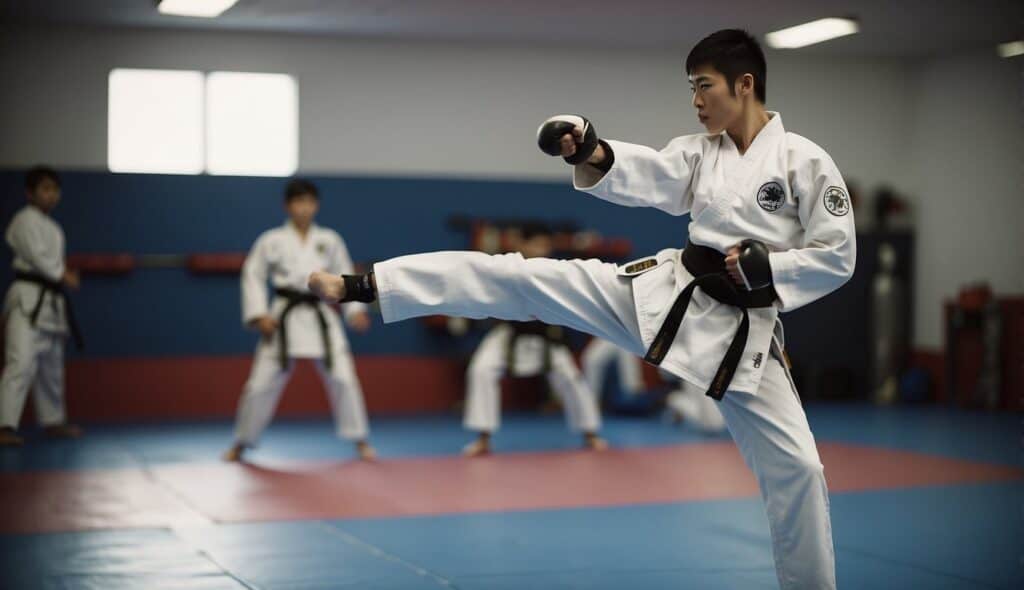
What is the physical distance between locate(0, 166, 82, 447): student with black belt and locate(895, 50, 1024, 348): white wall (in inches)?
285

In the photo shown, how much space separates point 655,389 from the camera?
9.84 m

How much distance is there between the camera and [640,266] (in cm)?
300

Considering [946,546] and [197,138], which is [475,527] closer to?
[946,546]

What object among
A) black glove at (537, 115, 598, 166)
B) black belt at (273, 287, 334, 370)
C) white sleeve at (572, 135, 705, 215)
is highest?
black glove at (537, 115, 598, 166)

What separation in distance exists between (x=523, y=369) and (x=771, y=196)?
4.04m

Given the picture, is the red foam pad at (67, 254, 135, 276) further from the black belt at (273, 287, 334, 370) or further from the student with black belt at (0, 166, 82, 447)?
the black belt at (273, 287, 334, 370)

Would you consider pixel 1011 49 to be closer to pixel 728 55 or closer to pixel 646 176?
pixel 728 55

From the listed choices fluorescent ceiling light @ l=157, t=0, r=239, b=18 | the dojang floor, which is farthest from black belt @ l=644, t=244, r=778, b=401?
fluorescent ceiling light @ l=157, t=0, r=239, b=18

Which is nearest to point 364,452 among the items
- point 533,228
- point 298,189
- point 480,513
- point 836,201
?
point 298,189

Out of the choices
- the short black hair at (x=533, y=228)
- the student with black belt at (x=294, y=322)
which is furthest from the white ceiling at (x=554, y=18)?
the student with black belt at (x=294, y=322)

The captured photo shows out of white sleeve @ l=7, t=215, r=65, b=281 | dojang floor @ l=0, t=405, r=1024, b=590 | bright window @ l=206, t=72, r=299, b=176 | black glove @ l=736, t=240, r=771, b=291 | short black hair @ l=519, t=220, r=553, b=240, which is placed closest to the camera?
black glove @ l=736, t=240, r=771, b=291

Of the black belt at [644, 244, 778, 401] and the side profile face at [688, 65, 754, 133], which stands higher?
the side profile face at [688, 65, 754, 133]

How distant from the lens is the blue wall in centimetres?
860

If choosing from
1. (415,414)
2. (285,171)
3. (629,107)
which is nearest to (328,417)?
(415,414)
